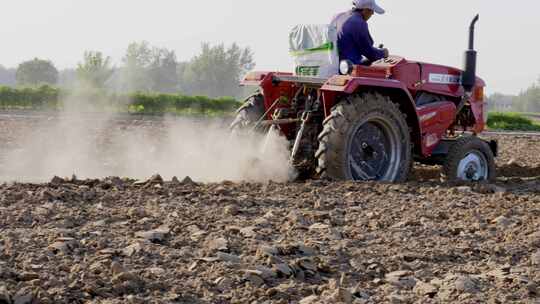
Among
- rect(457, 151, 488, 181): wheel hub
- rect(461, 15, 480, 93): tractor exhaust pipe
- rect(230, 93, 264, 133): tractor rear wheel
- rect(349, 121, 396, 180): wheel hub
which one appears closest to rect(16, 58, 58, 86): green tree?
rect(230, 93, 264, 133): tractor rear wheel

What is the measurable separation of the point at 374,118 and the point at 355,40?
0.91 meters

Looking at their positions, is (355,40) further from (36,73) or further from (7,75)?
(7,75)

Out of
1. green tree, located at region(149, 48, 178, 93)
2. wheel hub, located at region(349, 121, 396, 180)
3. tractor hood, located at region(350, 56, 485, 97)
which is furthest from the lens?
green tree, located at region(149, 48, 178, 93)

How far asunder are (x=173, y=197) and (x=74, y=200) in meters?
0.89

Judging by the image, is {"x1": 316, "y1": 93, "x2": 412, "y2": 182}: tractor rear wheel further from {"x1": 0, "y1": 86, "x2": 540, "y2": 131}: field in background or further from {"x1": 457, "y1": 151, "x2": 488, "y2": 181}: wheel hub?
{"x1": 0, "y1": 86, "x2": 540, "y2": 131}: field in background

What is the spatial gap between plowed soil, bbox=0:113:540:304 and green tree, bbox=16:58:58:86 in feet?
285

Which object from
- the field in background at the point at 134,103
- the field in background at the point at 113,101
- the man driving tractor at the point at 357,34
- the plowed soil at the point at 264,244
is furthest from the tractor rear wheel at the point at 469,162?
the field in background at the point at 134,103

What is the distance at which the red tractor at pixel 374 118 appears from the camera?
27.3ft

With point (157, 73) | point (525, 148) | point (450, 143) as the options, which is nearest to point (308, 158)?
point (450, 143)

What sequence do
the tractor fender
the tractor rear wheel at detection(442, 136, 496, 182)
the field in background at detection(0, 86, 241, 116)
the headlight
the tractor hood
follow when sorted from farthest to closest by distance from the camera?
1. the field in background at detection(0, 86, 241, 116)
2. the tractor rear wheel at detection(442, 136, 496, 182)
3. the tractor hood
4. the headlight
5. the tractor fender

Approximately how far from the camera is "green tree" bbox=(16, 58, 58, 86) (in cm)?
9025

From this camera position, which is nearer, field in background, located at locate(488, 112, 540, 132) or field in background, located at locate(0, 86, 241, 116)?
field in background, located at locate(0, 86, 241, 116)

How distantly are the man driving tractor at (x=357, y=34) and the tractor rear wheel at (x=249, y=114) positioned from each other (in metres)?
1.29

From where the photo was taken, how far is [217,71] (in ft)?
330
